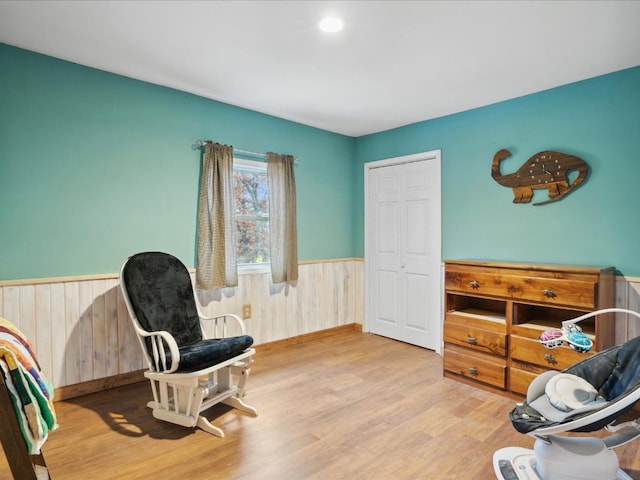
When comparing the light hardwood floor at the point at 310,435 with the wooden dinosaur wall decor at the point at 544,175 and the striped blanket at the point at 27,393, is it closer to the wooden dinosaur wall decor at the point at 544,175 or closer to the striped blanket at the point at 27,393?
the striped blanket at the point at 27,393

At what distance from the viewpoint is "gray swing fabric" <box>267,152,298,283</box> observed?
393 cm

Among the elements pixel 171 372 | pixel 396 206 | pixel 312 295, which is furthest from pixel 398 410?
pixel 396 206

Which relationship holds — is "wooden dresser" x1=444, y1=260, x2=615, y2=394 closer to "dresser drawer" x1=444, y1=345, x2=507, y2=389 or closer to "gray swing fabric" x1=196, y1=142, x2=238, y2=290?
"dresser drawer" x1=444, y1=345, x2=507, y2=389

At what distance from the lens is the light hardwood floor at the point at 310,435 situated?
6.45ft

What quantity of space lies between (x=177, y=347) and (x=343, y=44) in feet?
7.22

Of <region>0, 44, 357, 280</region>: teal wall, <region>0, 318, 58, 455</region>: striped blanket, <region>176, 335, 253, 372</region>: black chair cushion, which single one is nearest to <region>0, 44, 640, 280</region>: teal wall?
<region>0, 44, 357, 280</region>: teal wall

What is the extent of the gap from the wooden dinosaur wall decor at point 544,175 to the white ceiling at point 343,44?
22.9 inches

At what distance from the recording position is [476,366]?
3059 millimetres

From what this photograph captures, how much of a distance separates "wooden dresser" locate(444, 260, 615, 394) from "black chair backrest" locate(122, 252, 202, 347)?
7.03ft

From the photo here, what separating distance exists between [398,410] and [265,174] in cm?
259

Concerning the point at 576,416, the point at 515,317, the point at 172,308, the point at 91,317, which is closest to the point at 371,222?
the point at 515,317

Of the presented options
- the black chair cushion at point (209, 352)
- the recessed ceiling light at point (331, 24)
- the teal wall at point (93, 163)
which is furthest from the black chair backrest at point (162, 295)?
the recessed ceiling light at point (331, 24)

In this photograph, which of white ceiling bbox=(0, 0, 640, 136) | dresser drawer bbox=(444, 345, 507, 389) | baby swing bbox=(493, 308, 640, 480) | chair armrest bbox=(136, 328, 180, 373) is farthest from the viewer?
dresser drawer bbox=(444, 345, 507, 389)

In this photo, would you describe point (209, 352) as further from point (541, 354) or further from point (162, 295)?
point (541, 354)
